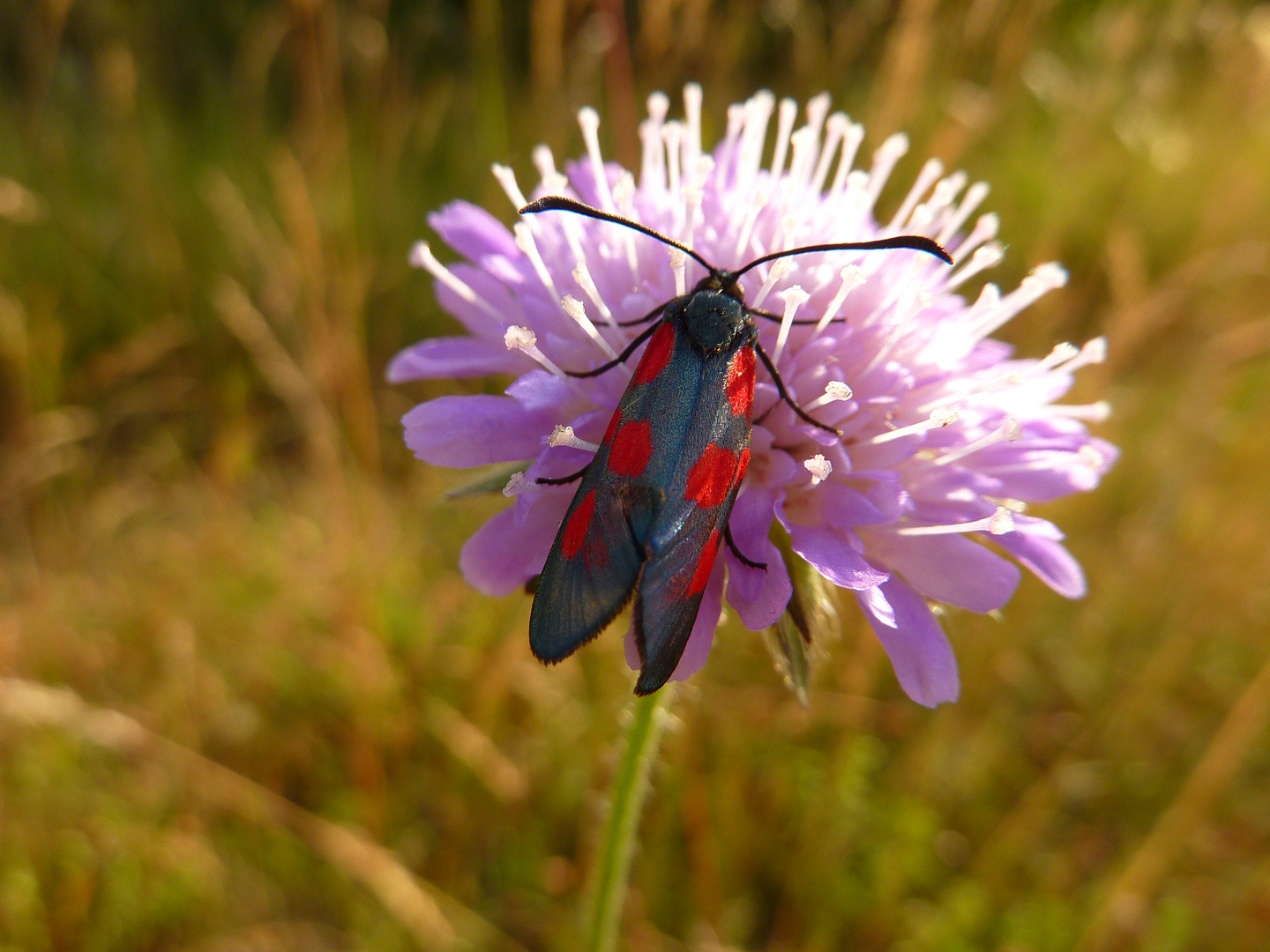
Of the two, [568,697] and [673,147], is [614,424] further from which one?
[568,697]

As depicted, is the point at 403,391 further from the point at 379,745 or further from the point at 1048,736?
the point at 1048,736

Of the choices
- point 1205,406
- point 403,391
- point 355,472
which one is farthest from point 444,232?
point 403,391

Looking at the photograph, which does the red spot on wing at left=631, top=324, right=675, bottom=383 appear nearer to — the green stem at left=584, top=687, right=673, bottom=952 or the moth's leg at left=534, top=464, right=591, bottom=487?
the moth's leg at left=534, top=464, right=591, bottom=487

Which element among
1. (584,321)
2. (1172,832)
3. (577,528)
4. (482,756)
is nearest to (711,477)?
(577,528)

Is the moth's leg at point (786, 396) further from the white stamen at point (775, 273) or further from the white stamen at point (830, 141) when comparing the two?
the white stamen at point (830, 141)

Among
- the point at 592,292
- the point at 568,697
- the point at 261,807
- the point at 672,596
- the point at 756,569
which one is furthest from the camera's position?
the point at 568,697

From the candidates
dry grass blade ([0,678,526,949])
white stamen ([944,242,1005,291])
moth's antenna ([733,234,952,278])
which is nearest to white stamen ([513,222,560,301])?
moth's antenna ([733,234,952,278])
